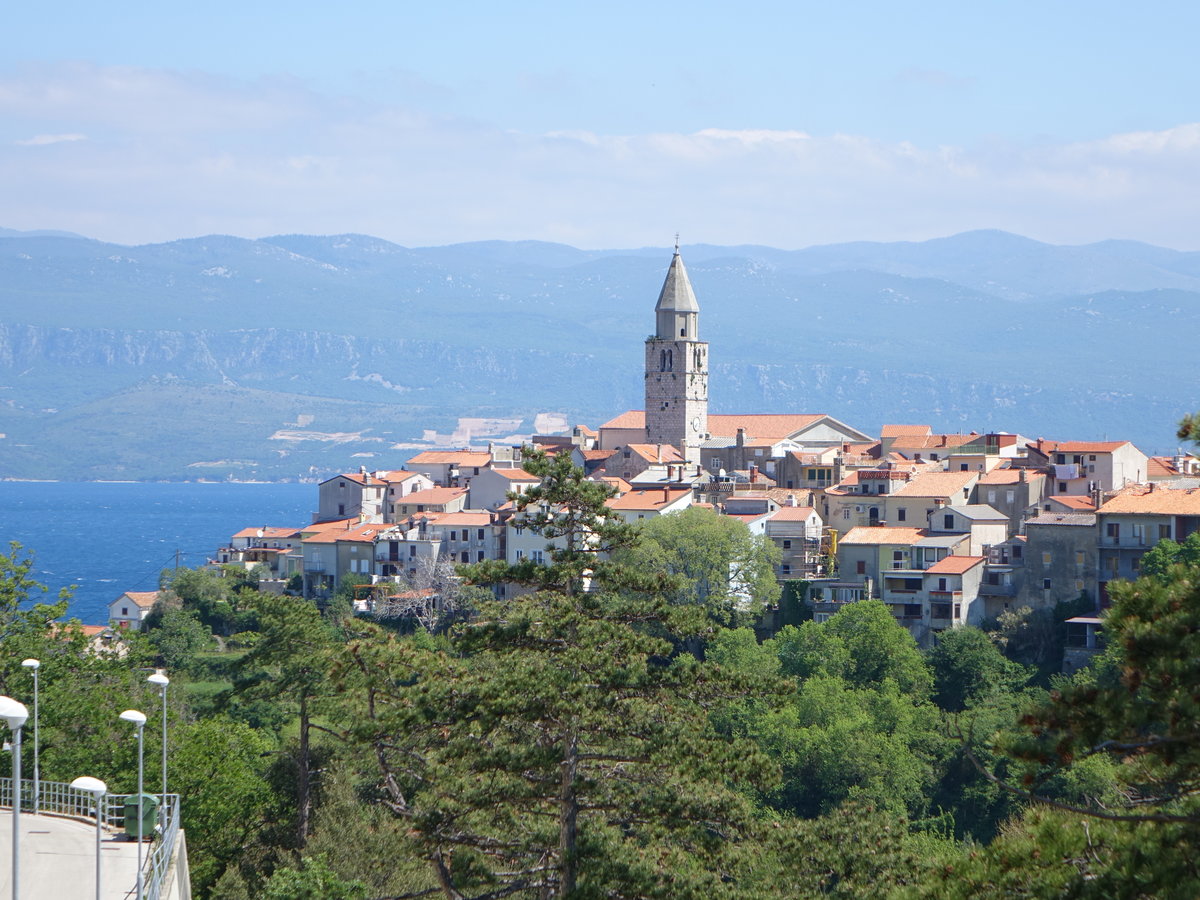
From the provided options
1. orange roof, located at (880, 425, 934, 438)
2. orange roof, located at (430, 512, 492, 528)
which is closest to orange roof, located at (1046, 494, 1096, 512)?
orange roof, located at (430, 512, 492, 528)

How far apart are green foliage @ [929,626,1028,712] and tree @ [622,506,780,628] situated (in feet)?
30.9

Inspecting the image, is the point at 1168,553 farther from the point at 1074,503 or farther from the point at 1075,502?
the point at 1075,502

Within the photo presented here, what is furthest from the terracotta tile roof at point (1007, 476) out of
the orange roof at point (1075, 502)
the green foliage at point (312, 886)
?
the green foliage at point (312, 886)

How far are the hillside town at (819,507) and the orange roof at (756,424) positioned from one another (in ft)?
0.54

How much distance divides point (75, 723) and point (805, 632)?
32.0 metres

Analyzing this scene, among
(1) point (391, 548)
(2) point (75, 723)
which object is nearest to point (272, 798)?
(2) point (75, 723)

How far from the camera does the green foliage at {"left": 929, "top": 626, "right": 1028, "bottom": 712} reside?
57.8 meters

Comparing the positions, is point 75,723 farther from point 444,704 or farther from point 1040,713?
point 1040,713

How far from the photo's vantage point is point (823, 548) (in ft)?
242

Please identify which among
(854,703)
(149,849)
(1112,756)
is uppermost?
(1112,756)

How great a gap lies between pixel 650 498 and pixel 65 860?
60.1 m

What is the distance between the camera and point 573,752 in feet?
79.3

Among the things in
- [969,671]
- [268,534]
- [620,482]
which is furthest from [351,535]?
[969,671]

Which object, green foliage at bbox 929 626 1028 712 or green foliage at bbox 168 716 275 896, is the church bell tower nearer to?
green foliage at bbox 929 626 1028 712
